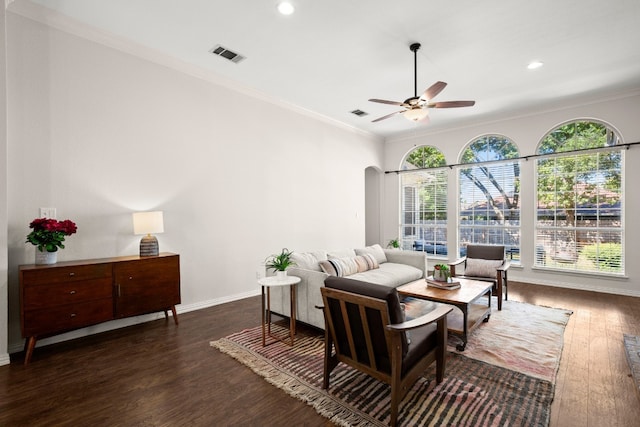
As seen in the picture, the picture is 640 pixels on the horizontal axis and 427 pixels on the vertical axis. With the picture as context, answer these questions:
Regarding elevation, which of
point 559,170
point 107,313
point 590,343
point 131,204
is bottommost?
point 590,343

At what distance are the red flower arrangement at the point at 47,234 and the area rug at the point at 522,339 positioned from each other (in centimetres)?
384

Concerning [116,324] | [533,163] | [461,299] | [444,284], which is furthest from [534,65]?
[116,324]

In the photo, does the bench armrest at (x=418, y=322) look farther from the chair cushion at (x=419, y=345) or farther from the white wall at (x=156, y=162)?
the white wall at (x=156, y=162)

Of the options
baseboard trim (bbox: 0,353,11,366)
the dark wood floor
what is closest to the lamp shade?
the dark wood floor

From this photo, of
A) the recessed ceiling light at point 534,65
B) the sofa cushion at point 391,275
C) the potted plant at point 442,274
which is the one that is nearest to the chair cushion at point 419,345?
the potted plant at point 442,274

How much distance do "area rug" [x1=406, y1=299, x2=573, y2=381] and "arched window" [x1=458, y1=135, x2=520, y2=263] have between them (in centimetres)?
224

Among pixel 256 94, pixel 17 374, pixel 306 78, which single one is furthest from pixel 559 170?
pixel 17 374

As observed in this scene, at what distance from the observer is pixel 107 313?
301 centimetres

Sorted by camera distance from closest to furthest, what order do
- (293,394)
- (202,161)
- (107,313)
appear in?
(293,394) < (107,313) < (202,161)

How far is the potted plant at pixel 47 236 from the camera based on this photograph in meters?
2.71

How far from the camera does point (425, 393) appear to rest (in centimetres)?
218

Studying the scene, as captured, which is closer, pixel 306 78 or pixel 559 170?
pixel 306 78

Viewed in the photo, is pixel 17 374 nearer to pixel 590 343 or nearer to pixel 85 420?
pixel 85 420

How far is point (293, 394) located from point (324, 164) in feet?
15.1
